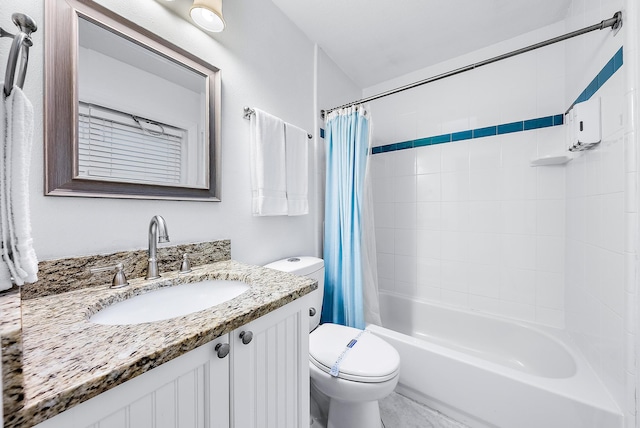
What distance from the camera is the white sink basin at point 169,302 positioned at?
28.9 inches

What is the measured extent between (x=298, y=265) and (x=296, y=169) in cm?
59

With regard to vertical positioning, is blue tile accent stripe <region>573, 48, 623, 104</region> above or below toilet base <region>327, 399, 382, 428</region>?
above

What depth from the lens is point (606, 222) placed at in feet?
3.47

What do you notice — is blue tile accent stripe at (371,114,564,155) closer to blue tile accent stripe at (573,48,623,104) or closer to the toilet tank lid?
blue tile accent stripe at (573,48,623,104)

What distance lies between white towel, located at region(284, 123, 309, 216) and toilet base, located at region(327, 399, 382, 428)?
103 centimetres

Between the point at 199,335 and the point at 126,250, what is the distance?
59 cm

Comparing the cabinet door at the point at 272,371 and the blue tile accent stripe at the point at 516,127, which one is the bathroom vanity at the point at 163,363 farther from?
the blue tile accent stripe at the point at 516,127

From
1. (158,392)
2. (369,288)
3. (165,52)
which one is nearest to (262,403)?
(158,392)

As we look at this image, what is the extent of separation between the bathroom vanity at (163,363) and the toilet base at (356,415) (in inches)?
18.5

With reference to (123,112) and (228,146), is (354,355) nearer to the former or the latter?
(228,146)

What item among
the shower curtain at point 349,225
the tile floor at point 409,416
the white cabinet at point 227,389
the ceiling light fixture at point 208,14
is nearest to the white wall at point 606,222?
the tile floor at point 409,416

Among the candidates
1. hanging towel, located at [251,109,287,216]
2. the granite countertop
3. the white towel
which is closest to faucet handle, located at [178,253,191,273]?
the granite countertop

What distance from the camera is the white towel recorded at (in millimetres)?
1487

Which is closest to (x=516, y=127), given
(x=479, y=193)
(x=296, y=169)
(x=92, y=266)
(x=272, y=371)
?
(x=479, y=193)
